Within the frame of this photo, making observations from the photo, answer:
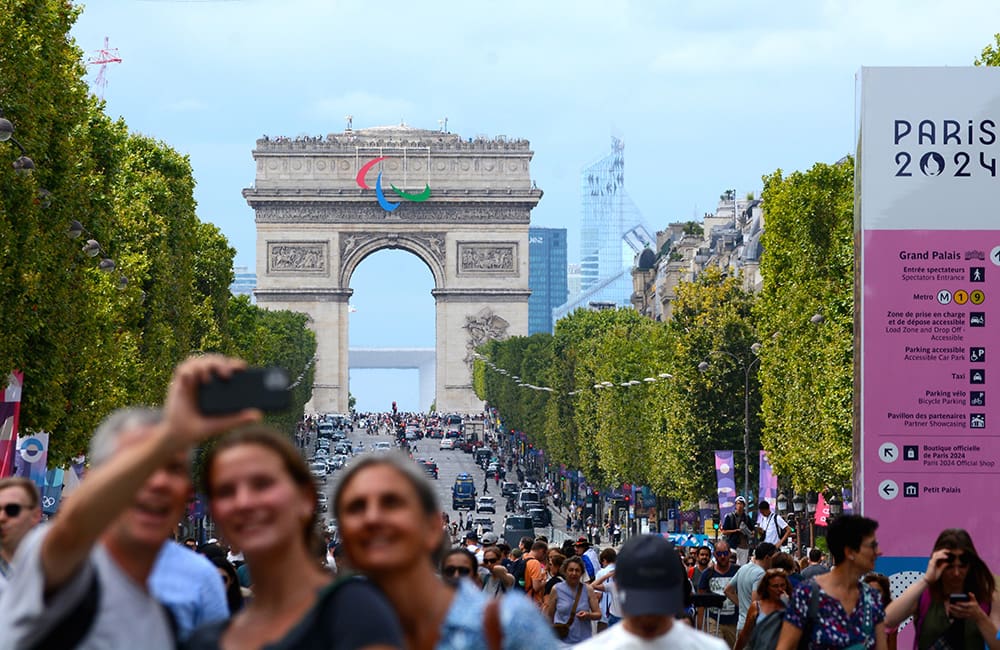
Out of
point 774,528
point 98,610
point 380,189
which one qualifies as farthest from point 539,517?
point 98,610

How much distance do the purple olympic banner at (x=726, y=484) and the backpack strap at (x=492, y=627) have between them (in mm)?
44219

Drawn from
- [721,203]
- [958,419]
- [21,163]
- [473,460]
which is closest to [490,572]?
[958,419]

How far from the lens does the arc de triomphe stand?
144 metres

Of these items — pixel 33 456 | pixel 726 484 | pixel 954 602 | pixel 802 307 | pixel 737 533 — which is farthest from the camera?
pixel 802 307

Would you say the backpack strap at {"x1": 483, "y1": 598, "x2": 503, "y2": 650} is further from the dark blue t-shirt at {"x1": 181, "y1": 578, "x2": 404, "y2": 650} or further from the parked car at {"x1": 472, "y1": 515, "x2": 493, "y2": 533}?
the parked car at {"x1": 472, "y1": 515, "x2": 493, "y2": 533}

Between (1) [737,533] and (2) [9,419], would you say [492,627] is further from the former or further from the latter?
(2) [9,419]

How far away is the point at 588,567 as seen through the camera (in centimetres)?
2397

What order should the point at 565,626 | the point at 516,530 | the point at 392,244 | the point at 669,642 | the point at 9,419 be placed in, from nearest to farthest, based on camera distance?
the point at 669,642 → the point at 565,626 → the point at 9,419 → the point at 516,530 → the point at 392,244

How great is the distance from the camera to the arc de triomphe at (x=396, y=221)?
144m

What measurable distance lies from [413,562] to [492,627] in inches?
15.6

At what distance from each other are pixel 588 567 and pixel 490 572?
659cm

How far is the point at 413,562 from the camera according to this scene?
539 centimetres

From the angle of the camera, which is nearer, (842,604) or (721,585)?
(842,604)

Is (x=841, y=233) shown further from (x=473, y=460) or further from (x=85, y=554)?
(x=473, y=460)
